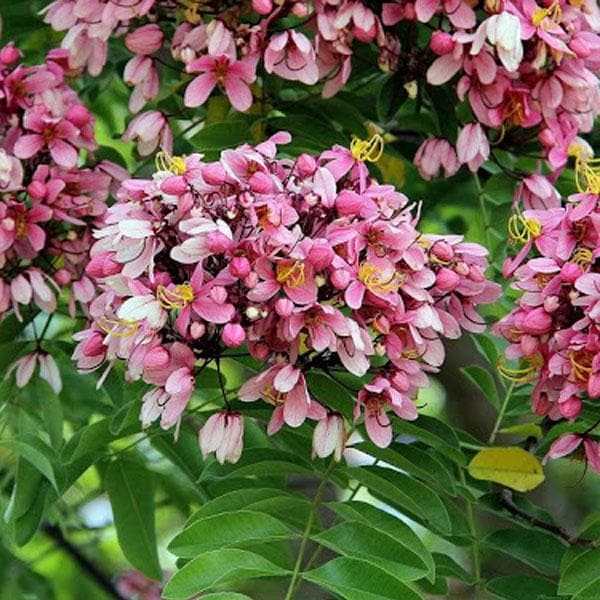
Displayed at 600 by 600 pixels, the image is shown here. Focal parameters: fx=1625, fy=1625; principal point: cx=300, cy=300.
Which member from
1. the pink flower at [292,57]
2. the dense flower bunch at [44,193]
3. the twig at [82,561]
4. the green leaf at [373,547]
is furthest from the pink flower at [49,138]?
the twig at [82,561]

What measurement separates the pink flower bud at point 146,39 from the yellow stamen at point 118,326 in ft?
1.47

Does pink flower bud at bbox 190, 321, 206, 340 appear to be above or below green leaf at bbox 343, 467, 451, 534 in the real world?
above

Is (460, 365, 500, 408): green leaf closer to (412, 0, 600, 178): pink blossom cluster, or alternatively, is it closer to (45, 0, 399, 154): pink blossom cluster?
(412, 0, 600, 178): pink blossom cluster

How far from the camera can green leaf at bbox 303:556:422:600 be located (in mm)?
1406

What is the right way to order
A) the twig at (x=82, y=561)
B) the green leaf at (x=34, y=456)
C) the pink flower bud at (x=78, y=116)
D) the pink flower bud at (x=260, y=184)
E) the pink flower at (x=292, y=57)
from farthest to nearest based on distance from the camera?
the twig at (x=82, y=561) → the pink flower bud at (x=78, y=116) → the pink flower at (x=292, y=57) → the green leaf at (x=34, y=456) → the pink flower bud at (x=260, y=184)

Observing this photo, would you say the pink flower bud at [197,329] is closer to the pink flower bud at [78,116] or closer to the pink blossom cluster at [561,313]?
the pink blossom cluster at [561,313]

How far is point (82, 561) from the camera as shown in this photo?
2.79 meters

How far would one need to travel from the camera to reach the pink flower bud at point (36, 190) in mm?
1801

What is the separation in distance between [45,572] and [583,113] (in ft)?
4.69

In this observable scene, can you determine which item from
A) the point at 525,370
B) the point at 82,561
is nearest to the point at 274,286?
the point at 525,370

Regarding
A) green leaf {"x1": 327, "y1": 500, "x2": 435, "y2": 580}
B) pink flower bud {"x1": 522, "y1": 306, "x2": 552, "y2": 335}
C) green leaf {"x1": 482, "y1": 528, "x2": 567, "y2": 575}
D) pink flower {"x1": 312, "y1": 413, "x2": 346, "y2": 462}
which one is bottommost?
green leaf {"x1": 482, "y1": 528, "x2": 567, "y2": 575}

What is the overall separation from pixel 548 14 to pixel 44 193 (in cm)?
59

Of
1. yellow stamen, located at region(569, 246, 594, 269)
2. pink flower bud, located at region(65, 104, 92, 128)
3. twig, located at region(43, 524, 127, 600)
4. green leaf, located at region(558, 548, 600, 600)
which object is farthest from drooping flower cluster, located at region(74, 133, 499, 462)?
twig, located at region(43, 524, 127, 600)

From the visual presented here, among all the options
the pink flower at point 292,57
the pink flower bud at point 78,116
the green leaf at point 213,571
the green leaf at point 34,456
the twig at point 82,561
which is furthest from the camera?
the twig at point 82,561
